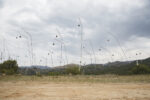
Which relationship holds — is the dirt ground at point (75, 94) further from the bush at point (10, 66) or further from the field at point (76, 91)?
the bush at point (10, 66)

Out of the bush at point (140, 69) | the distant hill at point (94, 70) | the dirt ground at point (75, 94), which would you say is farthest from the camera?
the distant hill at point (94, 70)

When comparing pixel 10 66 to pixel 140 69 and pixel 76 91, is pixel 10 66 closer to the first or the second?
pixel 140 69

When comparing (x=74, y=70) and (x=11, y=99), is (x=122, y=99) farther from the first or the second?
(x=74, y=70)

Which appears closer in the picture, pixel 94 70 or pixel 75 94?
pixel 75 94

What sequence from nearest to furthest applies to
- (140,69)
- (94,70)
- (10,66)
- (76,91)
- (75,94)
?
(75,94), (76,91), (140,69), (10,66), (94,70)

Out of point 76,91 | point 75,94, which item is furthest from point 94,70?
point 75,94

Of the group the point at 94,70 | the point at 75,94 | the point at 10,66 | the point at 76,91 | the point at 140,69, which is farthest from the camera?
the point at 94,70

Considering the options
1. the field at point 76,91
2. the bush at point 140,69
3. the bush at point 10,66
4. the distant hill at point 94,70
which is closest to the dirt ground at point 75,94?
the field at point 76,91

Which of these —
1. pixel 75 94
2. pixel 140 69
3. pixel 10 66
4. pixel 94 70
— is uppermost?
pixel 10 66

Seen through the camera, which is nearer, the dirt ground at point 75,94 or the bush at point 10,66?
the dirt ground at point 75,94

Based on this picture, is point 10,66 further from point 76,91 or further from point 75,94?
point 75,94

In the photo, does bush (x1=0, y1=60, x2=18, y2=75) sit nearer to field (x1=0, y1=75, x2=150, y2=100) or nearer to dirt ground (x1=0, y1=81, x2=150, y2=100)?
field (x1=0, y1=75, x2=150, y2=100)

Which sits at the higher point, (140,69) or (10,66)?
(10,66)

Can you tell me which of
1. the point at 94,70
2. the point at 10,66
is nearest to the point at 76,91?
the point at 10,66
